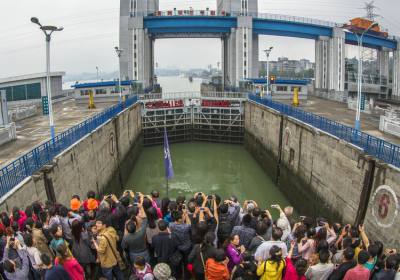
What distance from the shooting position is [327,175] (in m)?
17.7

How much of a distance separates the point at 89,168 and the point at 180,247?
13524 mm

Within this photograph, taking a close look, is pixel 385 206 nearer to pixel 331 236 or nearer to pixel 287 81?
pixel 331 236

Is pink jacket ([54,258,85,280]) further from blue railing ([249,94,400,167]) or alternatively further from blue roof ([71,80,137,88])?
blue roof ([71,80,137,88])

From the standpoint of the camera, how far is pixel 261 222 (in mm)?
6801

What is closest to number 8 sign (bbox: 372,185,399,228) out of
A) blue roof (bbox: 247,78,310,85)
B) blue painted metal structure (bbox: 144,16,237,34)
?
blue roof (bbox: 247,78,310,85)

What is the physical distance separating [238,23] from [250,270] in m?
47.0

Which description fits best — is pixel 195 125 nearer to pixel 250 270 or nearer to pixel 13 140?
pixel 13 140

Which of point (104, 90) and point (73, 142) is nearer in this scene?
point (73, 142)

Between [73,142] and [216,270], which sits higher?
[73,142]

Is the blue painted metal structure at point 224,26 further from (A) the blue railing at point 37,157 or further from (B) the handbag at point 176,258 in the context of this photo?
(B) the handbag at point 176,258

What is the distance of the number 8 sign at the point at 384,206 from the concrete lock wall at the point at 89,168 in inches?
493

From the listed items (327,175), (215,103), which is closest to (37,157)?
(327,175)

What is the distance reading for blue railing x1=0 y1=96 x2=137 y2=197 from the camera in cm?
1119

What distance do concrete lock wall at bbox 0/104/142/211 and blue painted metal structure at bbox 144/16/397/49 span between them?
18812 millimetres
